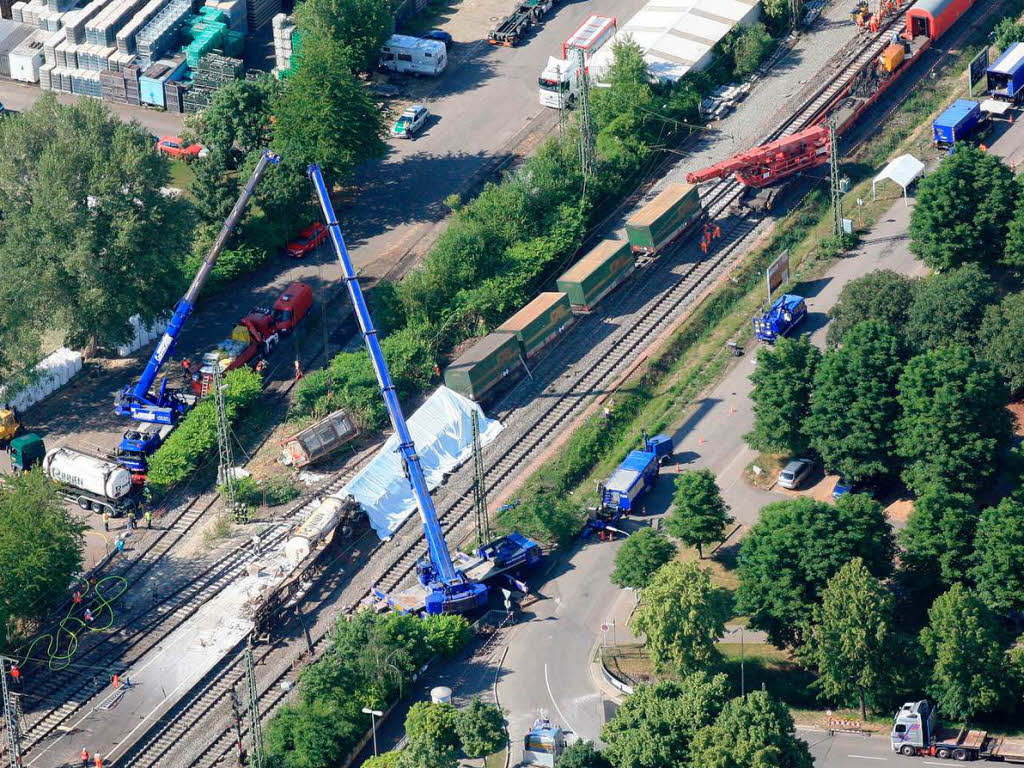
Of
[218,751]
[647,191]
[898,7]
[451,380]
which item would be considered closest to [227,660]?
[218,751]

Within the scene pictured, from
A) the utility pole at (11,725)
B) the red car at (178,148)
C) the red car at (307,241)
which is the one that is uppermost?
the red car at (178,148)

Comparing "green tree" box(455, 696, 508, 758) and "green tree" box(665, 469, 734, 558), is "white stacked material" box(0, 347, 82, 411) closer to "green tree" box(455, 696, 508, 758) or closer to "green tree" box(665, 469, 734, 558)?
"green tree" box(665, 469, 734, 558)

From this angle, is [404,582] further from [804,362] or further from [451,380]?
[804,362]

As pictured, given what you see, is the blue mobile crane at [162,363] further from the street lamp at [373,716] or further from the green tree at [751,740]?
the green tree at [751,740]

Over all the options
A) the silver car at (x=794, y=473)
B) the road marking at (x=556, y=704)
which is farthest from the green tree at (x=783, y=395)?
the road marking at (x=556, y=704)

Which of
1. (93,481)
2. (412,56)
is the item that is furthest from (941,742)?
(412,56)
